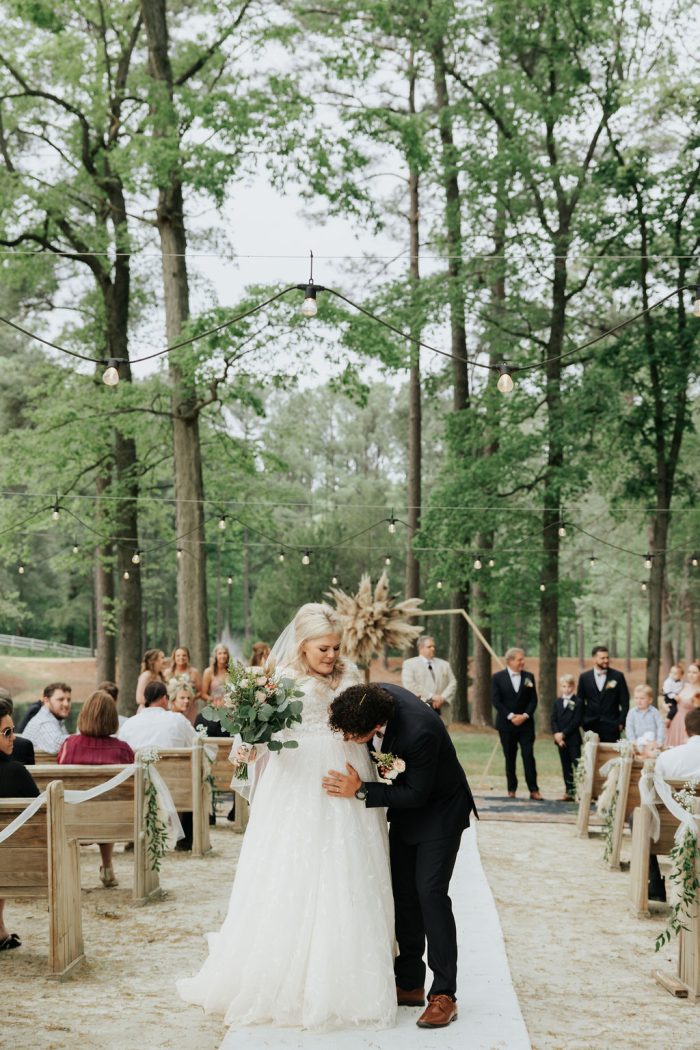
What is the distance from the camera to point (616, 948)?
23.5ft

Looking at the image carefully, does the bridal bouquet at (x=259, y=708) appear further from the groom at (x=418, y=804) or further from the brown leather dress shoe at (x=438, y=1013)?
the brown leather dress shoe at (x=438, y=1013)

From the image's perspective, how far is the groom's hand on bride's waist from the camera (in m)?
5.54

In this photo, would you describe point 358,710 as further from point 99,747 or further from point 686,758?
point 99,747

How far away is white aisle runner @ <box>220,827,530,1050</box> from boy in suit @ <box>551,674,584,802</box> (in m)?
6.31

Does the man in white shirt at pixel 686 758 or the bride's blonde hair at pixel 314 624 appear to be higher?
the bride's blonde hair at pixel 314 624

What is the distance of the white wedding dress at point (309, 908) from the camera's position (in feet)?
17.5

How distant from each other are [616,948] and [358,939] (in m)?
2.46

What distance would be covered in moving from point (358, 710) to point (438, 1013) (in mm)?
1441

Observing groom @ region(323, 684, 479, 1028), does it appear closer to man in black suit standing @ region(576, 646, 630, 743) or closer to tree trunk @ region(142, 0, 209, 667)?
man in black suit standing @ region(576, 646, 630, 743)

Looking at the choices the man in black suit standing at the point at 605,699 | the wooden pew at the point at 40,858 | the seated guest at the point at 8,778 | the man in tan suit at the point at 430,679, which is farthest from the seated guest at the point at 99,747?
the man in tan suit at the point at 430,679

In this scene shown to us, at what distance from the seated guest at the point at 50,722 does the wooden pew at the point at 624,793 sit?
180 inches

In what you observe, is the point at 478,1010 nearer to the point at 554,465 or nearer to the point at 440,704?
the point at 440,704

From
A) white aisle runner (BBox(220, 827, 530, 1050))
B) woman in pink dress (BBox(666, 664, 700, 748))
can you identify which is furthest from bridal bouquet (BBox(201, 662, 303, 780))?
woman in pink dress (BBox(666, 664, 700, 748))

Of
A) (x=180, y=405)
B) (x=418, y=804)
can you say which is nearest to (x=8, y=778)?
(x=418, y=804)
